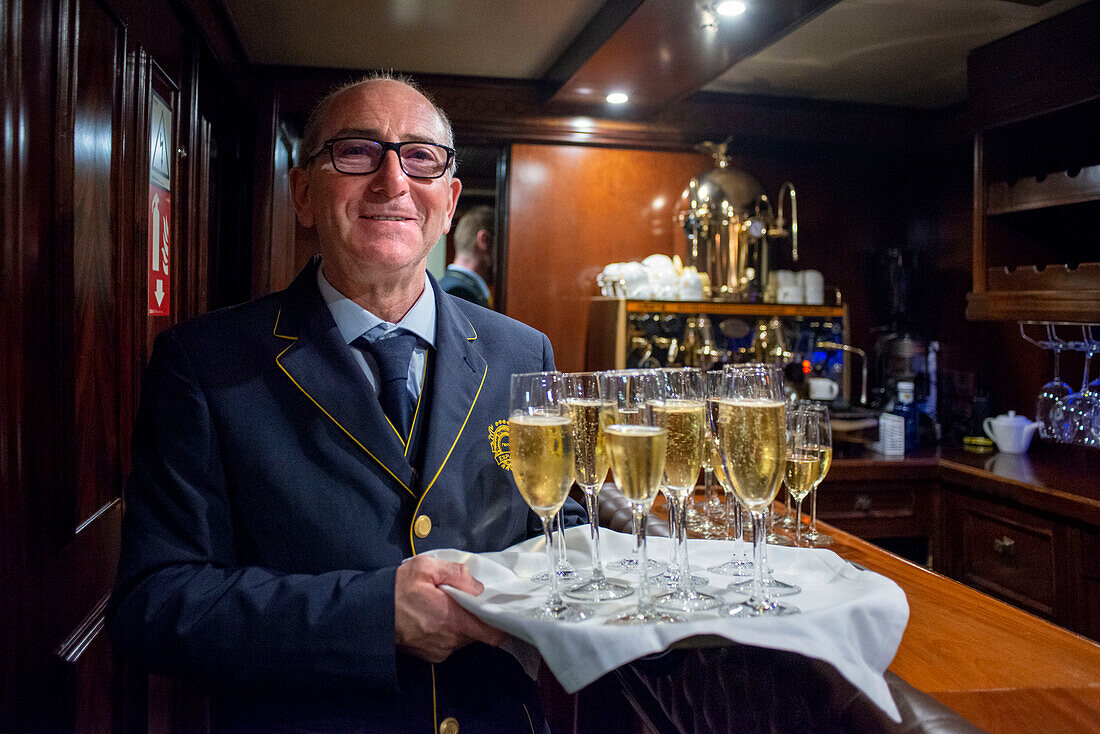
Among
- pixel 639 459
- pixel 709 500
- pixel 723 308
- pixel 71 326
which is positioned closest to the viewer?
pixel 639 459

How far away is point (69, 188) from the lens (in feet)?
4.94

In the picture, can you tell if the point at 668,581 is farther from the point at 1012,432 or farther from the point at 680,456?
the point at 1012,432

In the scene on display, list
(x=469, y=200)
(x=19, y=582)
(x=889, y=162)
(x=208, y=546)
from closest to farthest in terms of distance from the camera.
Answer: (x=208, y=546) → (x=19, y=582) → (x=889, y=162) → (x=469, y=200)

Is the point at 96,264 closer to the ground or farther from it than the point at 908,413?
farther from it

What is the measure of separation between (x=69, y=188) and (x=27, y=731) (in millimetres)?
982

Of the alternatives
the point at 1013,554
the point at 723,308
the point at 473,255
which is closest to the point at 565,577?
the point at 1013,554

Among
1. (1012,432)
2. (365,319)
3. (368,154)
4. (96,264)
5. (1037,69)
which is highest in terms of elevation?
(1037,69)

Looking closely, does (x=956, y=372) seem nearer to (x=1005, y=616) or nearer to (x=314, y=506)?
(x=1005, y=616)

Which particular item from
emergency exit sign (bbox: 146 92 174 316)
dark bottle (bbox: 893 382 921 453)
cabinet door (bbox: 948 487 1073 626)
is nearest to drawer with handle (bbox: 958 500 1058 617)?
cabinet door (bbox: 948 487 1073 626)

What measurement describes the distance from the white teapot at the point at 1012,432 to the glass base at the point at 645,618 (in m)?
3.23

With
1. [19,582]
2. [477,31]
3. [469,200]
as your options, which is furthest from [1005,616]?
[469,200]

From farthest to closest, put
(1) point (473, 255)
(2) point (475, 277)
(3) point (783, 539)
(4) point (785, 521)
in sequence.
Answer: (1) point (473, 255)
(2) point (475, 277)
(4) point (785, 521)
(3) point (783, 539)

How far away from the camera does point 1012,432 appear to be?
3539 millimetres

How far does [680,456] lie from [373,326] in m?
0.67
